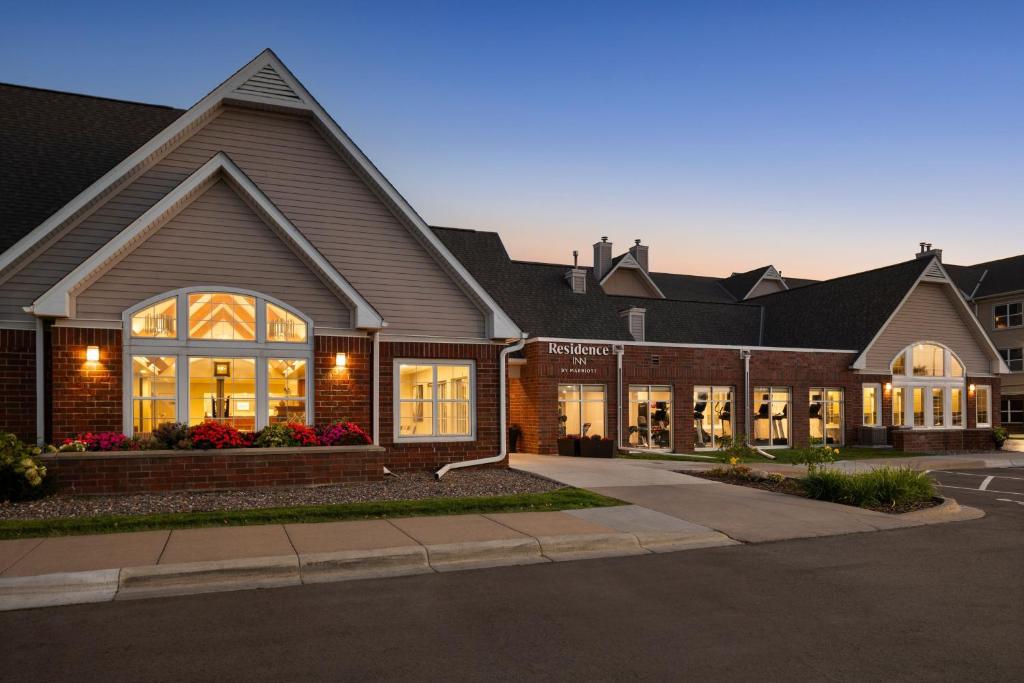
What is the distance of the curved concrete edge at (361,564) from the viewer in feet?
27.6

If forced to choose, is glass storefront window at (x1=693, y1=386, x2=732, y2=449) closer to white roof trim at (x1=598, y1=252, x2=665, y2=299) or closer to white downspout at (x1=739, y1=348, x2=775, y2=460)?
white downspout at (x1=739, y1=348, x2=775, y2=460)

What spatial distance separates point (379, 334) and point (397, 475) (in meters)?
3.12

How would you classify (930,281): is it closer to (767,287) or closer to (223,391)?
(767,287)

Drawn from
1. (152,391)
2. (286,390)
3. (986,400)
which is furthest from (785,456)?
(152,391)

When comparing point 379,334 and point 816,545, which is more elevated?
point 379,334

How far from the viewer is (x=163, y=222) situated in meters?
14.6

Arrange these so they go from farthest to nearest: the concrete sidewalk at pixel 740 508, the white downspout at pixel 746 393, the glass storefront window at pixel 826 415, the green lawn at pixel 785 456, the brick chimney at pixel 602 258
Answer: the brick chimney at pixel 602 258
the glass storefront window at pixel 826 415
the white downspout at pixel 746 393
the green lawn at pixel 785 456
the concrete sidewalk at pixel 740 508

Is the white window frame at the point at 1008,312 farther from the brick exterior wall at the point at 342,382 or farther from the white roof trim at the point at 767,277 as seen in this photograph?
the brick exterior wall at the point at 342,382

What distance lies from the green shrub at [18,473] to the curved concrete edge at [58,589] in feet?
16.0

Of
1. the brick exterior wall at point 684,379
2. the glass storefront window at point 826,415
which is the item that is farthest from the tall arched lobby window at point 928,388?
the glass storefront window at point 826,415

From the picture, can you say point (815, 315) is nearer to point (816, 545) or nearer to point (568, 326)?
point (568, 326)

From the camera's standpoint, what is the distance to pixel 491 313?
17.6m

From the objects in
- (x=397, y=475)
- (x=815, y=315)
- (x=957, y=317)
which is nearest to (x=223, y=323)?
(x=397, y=475)

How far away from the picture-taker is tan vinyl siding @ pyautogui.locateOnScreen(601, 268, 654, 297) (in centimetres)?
4225
